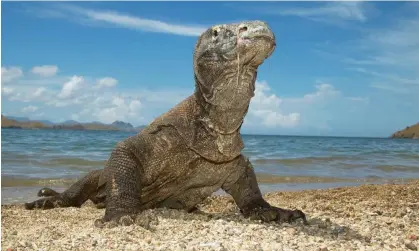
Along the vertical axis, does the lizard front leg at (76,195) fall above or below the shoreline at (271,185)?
above

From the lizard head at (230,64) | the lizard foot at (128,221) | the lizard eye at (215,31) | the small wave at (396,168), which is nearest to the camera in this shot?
the lizard head at (230,64)

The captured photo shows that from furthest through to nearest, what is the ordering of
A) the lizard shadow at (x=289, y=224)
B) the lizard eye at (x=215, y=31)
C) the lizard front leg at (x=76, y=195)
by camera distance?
the lizard front leg at (x=76, y=195) → the lizard shadow at (x=289, y=224) → the lizard eye at (x=215, y=31)

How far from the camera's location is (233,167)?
661 cm

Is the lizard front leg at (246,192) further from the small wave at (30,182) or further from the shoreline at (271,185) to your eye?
the small wave at (30,182)

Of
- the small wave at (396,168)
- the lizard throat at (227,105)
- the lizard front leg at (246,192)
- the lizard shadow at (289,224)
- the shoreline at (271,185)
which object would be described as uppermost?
the lizard throat at (227,105)

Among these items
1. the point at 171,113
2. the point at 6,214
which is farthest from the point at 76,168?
the point at 171,113

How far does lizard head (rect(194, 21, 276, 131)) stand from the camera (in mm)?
5097

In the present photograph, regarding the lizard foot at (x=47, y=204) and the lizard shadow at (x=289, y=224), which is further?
the lizard foot at (x=47, y=204)

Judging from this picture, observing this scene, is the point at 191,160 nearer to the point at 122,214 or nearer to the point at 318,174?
the point at 122,214

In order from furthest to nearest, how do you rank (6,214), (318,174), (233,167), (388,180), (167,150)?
(318,174), (388,180), (6,214), (233,167), (167,150)

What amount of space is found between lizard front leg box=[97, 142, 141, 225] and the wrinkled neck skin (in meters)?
0.94

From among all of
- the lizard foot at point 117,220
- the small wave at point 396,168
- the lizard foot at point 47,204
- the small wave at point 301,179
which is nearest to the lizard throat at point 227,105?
the lizard foot at point 117,220

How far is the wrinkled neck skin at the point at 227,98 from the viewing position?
5.35m

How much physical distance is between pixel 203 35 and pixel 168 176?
1.72m
